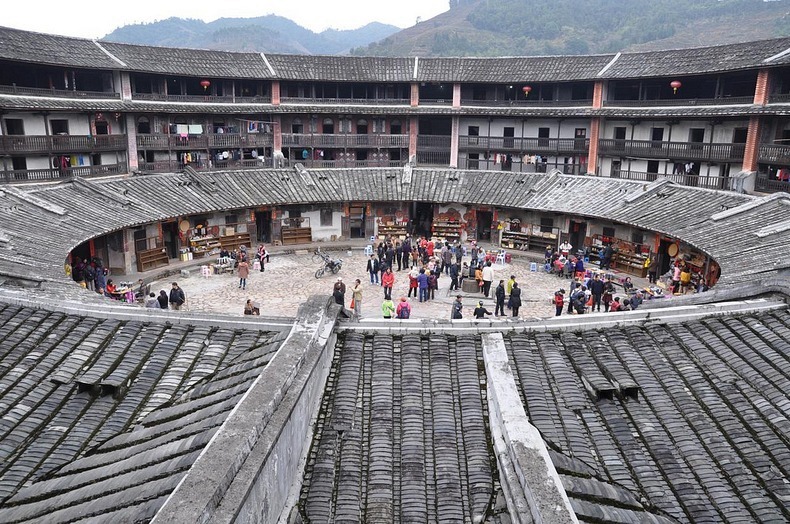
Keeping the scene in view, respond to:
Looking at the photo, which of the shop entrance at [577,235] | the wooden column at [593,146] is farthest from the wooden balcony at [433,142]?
the shop entrance at [577,235]

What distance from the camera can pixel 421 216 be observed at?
148ft

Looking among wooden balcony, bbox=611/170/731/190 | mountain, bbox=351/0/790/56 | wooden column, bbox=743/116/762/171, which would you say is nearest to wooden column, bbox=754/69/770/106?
wooden column, bbox=743/116/762/171

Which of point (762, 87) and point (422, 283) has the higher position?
point (762, 87)

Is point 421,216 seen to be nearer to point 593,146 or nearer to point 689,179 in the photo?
point 593,146

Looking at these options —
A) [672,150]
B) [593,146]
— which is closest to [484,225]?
[593,146]

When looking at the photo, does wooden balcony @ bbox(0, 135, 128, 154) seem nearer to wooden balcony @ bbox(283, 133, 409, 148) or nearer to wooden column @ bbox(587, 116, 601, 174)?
wooden balcony @ bbox(283, 133, 409, 148)

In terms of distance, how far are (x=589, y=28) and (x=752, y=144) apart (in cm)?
9952

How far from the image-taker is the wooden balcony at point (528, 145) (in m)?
44.7

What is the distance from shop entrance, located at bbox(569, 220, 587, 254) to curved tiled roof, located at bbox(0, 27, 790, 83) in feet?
34.3

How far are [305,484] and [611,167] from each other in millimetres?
40064

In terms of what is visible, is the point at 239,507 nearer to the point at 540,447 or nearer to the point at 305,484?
the point at 305,484

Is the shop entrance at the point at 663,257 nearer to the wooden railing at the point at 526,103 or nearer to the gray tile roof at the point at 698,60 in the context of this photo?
the gray tile roof at the point at 698,60

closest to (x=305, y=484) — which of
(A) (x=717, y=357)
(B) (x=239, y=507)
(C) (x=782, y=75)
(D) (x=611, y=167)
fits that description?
(B) (x=239, y=507)

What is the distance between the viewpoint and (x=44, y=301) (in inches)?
521
